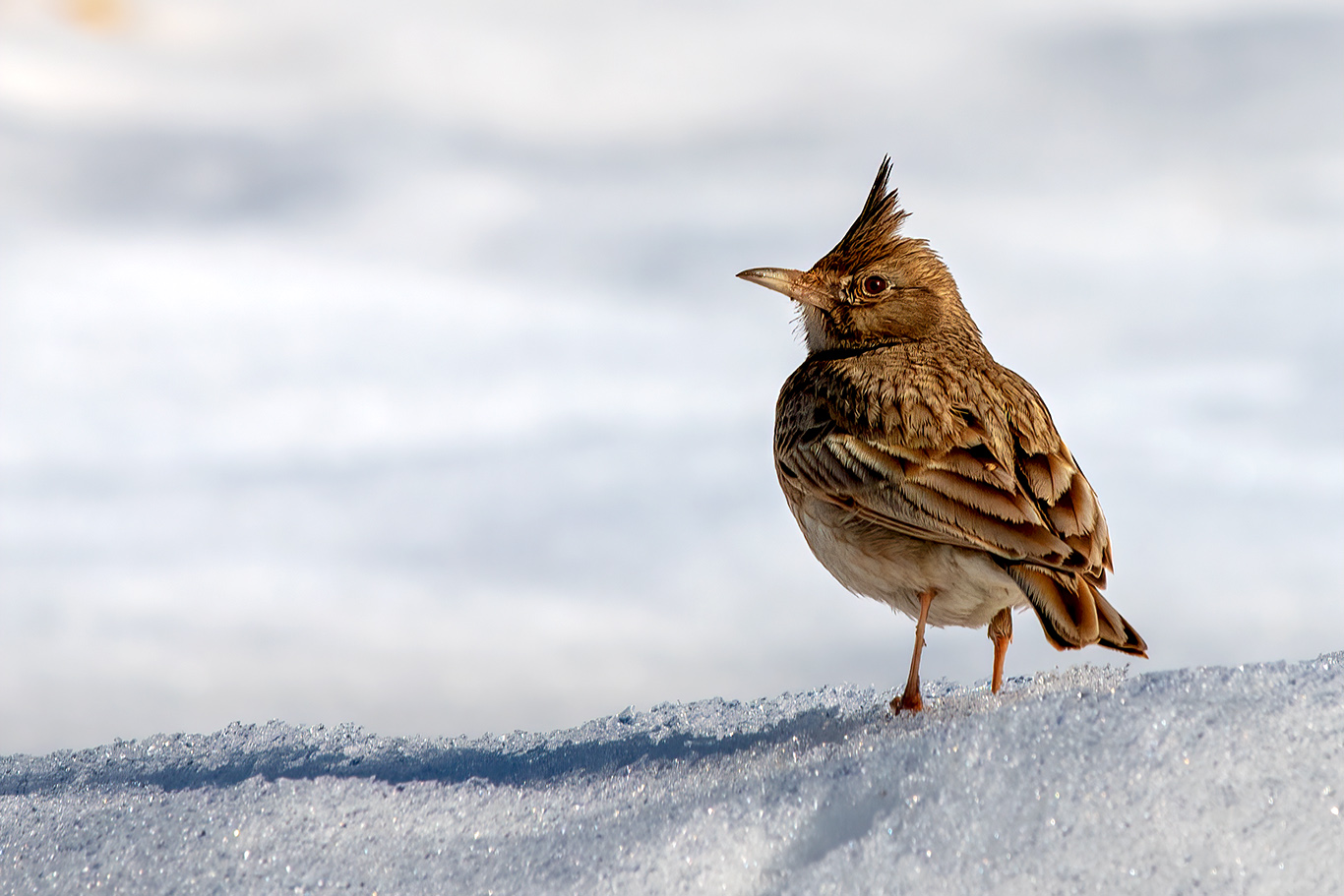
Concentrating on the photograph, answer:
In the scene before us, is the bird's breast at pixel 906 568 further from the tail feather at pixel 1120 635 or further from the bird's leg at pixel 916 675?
the tail feather at pixel 1120 635

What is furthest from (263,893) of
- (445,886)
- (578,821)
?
(578,821)

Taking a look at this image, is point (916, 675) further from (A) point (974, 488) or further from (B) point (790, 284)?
(B) point (790, 284)

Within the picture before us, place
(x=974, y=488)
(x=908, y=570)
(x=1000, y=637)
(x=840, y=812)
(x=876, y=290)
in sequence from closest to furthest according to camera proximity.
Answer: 1. (x=840, y=812)
2. (x=974, y=488)
3. (x=908, y=570)
4. (x=1000, y=637)
5. (x=876, y=290)

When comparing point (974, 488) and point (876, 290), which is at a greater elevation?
point (876, 290)

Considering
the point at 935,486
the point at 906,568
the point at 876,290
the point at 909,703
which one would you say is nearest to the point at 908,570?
the point at 906,568

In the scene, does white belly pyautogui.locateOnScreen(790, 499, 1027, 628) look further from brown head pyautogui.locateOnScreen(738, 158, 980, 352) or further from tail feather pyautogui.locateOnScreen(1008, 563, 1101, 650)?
brown head pyautogui.locateOnScreen(738, 158, 980, 352)

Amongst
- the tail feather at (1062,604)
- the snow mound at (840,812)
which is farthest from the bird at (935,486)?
the snow mound at (840,812)

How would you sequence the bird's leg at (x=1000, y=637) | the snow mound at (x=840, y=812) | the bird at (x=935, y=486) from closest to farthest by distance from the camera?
1. the snow mound at (x=840, y=812)
2. the bird at (x=935, y=486)
3. the bird's leg at (x=1000, y=637)

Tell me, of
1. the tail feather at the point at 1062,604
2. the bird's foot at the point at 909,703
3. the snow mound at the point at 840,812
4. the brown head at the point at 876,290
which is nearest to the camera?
the snow mound at the point at 840,812
